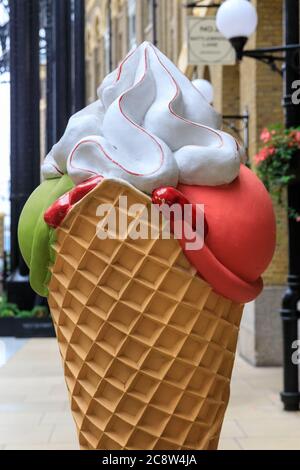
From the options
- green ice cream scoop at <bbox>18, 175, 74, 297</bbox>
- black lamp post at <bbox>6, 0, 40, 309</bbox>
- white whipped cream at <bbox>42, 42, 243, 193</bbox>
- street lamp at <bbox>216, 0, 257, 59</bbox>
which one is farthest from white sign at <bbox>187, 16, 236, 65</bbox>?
green ice cream scoop at <bbox>18, 175, 74, 297</bbox>

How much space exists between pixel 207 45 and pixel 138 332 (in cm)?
749

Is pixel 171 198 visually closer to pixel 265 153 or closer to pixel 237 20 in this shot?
pixel 265 153

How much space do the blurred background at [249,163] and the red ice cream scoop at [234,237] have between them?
256 centimetres

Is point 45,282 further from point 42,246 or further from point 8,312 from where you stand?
point 8,312

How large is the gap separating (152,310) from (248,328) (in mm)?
6551

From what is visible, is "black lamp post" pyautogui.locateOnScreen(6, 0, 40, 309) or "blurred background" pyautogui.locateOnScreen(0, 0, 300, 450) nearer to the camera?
"blurred background" pyautogui.locateOnScreen(0, 0, 300, 450)

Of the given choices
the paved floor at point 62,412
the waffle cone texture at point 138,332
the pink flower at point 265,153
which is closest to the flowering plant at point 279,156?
the pink flower at point 265,153

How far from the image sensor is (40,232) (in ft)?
8.05

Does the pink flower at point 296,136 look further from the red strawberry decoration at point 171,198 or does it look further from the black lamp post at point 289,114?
the red strawberry decoration at point 171,198

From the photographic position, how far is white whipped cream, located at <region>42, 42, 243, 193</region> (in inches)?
92.0

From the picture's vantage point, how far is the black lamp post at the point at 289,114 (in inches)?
236

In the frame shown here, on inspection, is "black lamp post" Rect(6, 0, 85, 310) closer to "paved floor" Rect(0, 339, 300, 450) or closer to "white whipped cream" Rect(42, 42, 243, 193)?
"paved floor" Rect(0, 339, 300, 450)

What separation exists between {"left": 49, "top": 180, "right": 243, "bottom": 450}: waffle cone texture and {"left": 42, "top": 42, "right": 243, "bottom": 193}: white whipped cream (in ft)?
0.39

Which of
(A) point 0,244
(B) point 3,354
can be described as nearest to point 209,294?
(B) point 3,354
